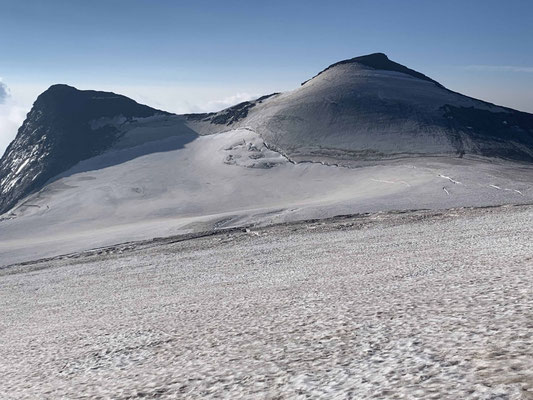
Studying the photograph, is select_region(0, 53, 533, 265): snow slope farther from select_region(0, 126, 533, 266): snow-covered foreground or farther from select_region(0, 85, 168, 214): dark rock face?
select_region(0, 85, 168, 214): dark rock face

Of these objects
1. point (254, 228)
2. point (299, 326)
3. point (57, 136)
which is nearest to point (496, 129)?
point (254, 228)

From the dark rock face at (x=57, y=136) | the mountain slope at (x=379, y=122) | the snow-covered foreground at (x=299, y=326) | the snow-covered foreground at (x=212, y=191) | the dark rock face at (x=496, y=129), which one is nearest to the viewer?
the snow-covered foreground at (x=299, y=326)

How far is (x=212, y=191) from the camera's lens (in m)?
69.8

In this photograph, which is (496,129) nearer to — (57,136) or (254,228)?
(254,228)

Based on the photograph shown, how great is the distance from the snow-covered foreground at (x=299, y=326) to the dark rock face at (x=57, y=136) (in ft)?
215

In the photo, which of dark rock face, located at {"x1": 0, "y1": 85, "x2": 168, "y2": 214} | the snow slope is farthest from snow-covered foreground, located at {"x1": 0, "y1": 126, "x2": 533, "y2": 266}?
dark rock face, located at {"x1": 0, "y1": 85, "x2": 168, "y2": 214}

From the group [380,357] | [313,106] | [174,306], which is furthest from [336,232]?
[313,106]

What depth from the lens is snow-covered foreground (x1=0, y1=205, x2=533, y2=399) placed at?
27.9 feet

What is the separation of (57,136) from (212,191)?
4616cm

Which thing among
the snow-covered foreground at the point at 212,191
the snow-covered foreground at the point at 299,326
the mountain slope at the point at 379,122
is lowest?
the snow-covered foreground at the point at 299,326

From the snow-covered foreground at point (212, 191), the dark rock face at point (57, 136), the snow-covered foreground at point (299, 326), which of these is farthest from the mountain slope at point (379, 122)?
the snow-covered foreground at point (299, 326)

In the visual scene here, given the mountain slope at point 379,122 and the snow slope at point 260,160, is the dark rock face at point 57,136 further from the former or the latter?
the mountain slope at point 379,122

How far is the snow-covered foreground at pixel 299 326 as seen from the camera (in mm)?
8492

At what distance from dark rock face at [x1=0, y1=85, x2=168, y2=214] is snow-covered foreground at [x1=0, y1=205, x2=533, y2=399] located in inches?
2576
